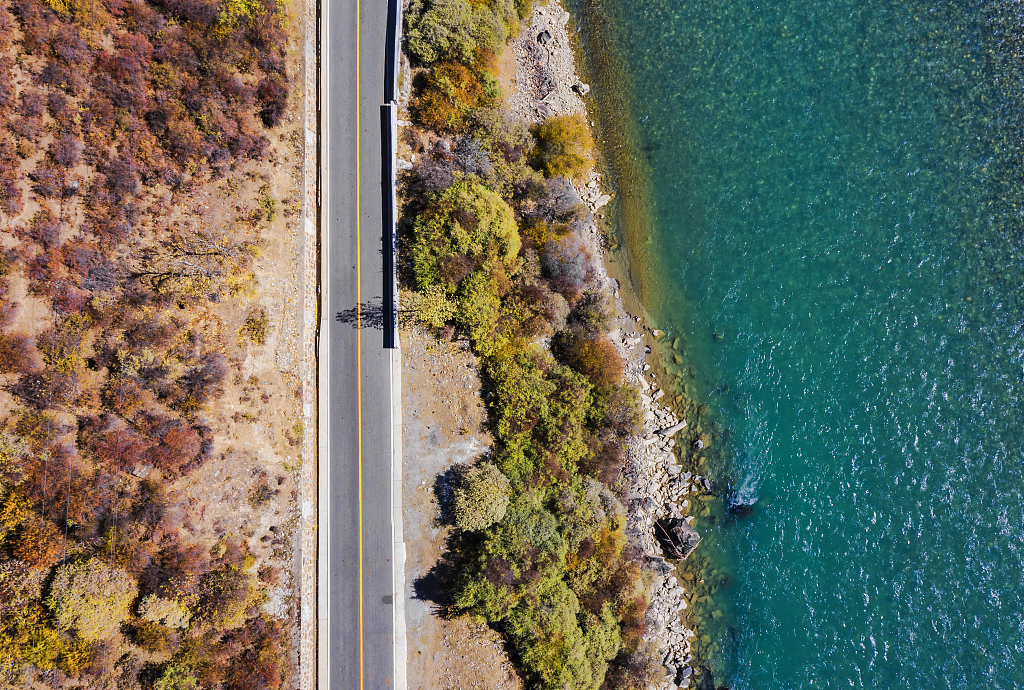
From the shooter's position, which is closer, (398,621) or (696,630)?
(398,621)

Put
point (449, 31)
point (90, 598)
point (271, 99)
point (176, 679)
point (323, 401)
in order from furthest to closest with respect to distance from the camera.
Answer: point (449, 31) < point (323, 401) < point (271, 99) < point (176, 679) < point (90, 598)

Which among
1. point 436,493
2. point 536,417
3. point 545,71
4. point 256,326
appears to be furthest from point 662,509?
point 545,71

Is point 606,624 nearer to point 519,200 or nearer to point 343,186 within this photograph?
point 519,200

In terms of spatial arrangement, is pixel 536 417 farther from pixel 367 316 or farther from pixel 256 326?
pixel 256 326

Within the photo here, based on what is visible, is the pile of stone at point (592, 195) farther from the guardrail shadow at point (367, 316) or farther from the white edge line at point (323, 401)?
the white edge line at point (323, 401)

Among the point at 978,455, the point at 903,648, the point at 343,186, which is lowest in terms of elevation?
the point at 903,648

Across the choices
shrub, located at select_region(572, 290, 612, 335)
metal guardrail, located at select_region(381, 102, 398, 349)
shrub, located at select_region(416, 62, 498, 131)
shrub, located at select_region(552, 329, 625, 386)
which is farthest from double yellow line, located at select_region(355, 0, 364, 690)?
shrub, located at select_region(572, 290, 612, 335)

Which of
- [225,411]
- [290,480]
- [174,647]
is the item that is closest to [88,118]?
[225,411]

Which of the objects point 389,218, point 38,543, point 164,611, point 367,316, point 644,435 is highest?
point 389,218
